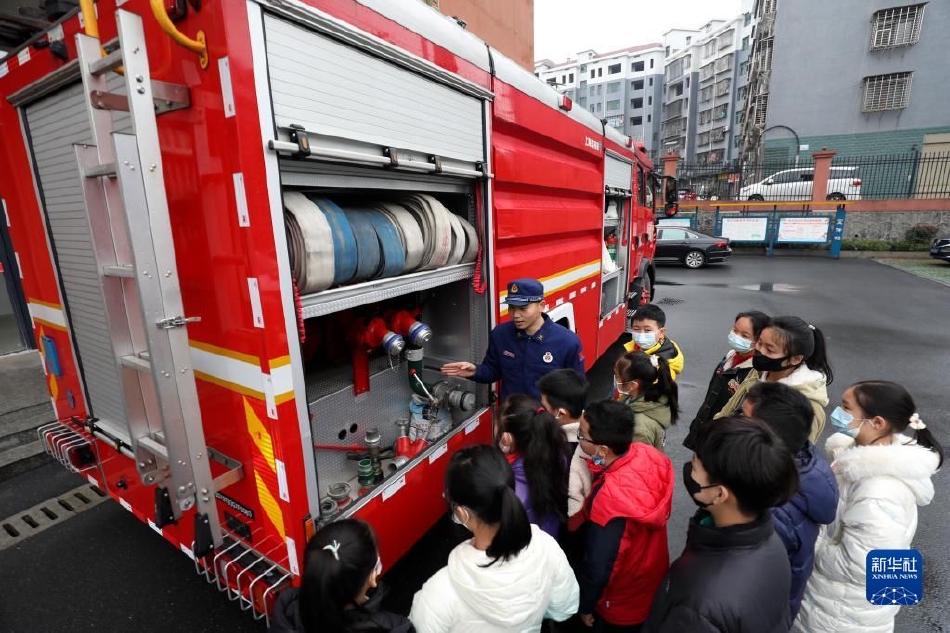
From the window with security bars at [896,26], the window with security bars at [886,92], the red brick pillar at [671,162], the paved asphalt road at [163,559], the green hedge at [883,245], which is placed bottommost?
the paved asphalt road at [163,559]

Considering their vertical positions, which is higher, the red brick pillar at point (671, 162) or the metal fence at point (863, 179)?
the red brick pillar at point (671, 162)

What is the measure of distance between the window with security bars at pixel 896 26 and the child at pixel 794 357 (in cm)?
2963

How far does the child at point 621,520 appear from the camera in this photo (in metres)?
1.67

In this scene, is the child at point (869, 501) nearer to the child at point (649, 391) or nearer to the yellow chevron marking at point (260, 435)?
the child at point (649, 391)

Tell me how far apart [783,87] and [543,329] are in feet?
96.9

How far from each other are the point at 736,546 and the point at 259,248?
165 centimetres

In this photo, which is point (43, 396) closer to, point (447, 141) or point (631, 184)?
point (447, 141)

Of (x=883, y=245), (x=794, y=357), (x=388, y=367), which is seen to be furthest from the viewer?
(x=883, y=245)

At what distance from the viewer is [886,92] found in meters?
22.7

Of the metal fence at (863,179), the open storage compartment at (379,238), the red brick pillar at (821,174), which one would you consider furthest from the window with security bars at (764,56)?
the open storage compartment at (379,238)

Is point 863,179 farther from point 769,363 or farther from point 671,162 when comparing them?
point 769,363

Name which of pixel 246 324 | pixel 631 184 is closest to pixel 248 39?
pixel 246 324

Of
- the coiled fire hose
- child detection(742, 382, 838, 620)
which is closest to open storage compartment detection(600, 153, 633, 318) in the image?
the coiled fire hose

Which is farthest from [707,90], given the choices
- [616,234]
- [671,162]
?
[616,234]
